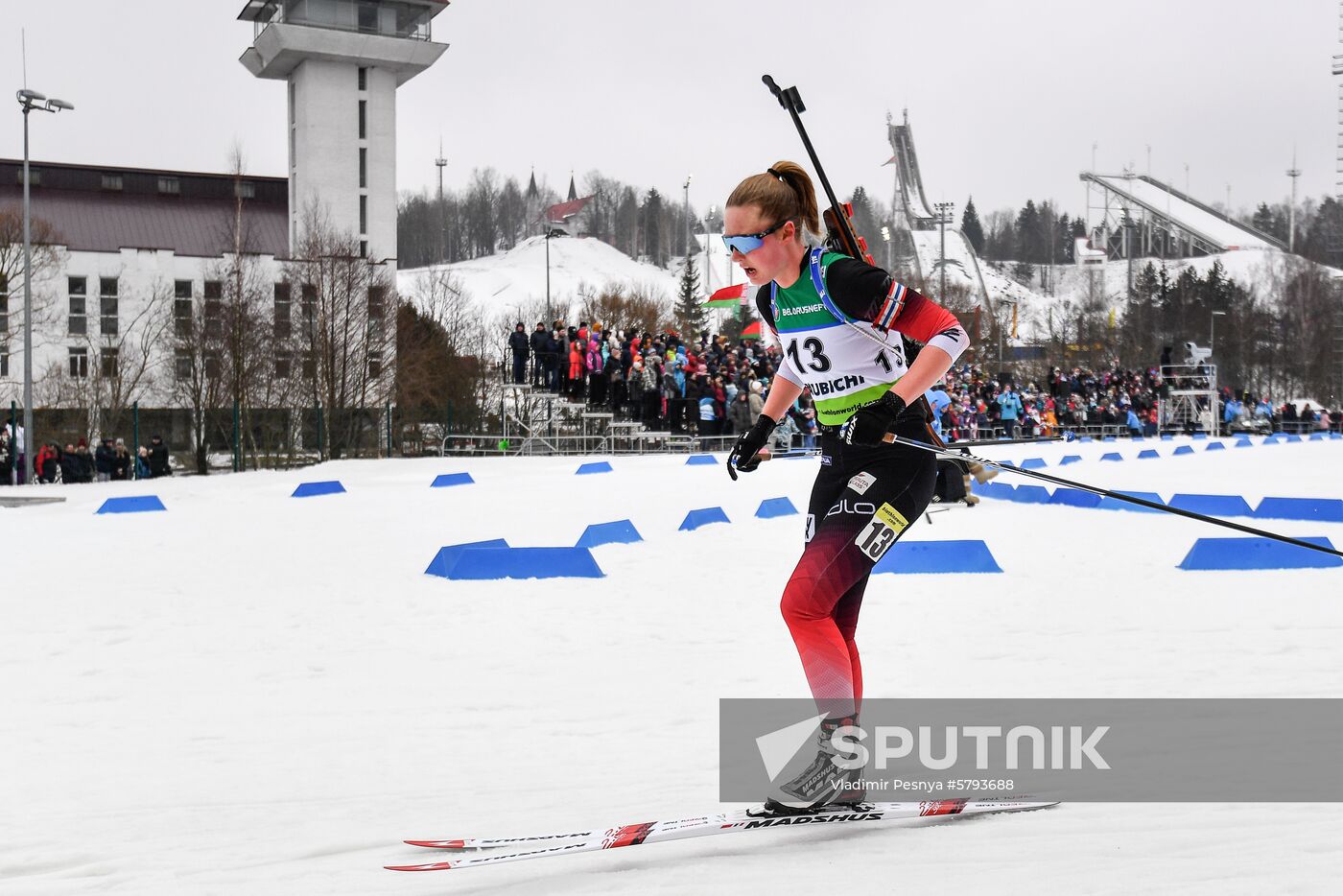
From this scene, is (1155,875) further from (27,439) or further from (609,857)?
(27,439)

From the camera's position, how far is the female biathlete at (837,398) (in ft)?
11.6

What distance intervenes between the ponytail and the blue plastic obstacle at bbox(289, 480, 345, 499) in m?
13.7

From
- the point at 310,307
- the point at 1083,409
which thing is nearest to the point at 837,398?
the point at 310,307

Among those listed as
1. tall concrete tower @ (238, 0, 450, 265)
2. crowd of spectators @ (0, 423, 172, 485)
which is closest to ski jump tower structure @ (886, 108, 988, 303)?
tall concrete tower @ (238, 0, 450, 265)

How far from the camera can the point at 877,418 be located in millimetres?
3383

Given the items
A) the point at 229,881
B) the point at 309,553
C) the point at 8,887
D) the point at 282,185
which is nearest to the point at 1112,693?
the point at 229,881

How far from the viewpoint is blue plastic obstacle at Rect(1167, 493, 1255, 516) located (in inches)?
476

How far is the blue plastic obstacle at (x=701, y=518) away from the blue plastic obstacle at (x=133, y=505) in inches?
281

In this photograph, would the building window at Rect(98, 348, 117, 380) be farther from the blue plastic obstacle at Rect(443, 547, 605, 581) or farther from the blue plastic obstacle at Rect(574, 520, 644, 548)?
the blue plastic obstacle at Rect(443, 547, 605, 581)

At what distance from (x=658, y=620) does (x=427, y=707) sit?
7.43 ft

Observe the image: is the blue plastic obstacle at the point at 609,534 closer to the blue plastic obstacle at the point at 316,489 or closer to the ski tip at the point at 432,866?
the blue plastic obstacle at the point at 316,489

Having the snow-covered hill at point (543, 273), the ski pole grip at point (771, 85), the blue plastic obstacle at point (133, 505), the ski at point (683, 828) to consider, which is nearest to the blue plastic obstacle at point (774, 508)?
the blue plastic obstacle at point (133, 505)

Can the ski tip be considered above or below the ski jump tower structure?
below

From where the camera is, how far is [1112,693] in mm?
5184
